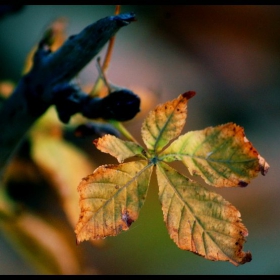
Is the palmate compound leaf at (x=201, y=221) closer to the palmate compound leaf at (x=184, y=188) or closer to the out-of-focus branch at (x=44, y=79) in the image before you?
the palmate compound leaf at (x=184, y=188)

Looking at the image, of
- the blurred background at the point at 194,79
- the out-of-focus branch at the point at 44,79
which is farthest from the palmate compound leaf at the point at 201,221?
the blurred background at the point at 194,79

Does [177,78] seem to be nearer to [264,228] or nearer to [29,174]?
[264,228]

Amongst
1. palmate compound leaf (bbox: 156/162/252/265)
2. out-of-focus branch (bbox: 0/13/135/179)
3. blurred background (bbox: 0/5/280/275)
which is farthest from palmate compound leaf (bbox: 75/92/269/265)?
blurred background (bbox: 0/5/280/275)

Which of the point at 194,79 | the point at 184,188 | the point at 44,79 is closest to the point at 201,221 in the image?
the point at 184,188

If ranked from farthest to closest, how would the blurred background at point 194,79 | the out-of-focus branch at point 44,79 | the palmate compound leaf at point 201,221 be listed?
the blurred background at point 194,79
the out-of-focus branch at point 44,79
the palmate compound leaf at point 201,221
